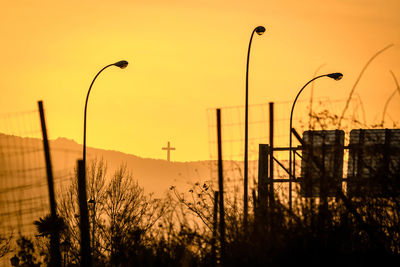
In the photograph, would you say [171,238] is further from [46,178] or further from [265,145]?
[265,145]

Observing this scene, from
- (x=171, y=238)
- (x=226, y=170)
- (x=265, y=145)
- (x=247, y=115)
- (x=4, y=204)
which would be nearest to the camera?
(x=171, y=238)

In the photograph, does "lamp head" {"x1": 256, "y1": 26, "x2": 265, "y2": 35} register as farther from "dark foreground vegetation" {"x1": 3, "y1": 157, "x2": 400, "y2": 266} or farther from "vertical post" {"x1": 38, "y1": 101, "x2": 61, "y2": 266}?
"dark foreground vegetation" {"x1": 3, "y1": 157, "x2": 400, "y2": 266}

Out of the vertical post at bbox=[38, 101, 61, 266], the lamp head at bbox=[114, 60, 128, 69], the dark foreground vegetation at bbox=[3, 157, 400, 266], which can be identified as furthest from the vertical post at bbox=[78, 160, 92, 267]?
the lamp head at bbox=[114, 60, 128, 69]

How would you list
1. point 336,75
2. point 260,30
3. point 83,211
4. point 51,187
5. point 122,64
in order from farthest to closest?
point 336,75
point 122,64
point 260,30
point 51,187
point 83,211

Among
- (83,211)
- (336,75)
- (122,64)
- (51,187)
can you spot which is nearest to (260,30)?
(122,64)

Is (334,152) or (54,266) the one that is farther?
(54,266)

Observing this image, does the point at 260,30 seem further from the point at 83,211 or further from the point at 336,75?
the point at 83,211

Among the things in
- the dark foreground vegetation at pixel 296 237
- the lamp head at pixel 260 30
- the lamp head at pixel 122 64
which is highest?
the lamp head at pixel 260 30

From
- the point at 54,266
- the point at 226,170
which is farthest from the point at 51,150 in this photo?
the point at 226,170

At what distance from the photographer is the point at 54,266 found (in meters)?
15.9

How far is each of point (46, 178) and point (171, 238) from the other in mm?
2847

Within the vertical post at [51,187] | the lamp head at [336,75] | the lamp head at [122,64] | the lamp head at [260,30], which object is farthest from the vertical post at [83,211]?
the lamp head at [336,75]

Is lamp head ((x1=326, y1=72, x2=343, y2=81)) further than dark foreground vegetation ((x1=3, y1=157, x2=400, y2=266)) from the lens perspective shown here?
Yes

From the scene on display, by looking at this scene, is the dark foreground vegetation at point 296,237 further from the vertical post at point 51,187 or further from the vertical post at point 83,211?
the vertical post at point 51,187
